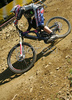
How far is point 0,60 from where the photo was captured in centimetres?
623

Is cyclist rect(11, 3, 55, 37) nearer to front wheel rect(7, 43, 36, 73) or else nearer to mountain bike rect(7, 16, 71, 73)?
mountain bike rect(7, 16, 71, 73)

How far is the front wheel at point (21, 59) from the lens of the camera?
4.72 m

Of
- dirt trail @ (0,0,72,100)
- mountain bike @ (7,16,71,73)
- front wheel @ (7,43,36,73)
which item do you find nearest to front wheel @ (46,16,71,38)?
mountain bike @ (7,16,71,73)

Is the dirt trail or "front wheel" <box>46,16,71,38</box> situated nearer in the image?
the dirt trail

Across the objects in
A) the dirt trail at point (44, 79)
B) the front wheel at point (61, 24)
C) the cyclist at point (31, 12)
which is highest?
the cyclist at point (31, 12)

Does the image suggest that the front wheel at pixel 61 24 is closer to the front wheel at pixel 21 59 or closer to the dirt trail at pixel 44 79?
the dirt trail at pixel 44 79

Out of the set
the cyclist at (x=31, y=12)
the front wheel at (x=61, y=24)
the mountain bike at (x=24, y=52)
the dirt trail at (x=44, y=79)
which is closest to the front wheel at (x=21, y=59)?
the mountain bike at (x=24, y=52)

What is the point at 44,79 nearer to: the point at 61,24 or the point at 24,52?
the point at 24,52

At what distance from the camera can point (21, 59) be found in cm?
503

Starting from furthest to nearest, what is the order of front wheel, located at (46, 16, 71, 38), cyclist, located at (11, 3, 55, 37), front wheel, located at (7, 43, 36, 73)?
front wheel, located at (46, 16, 71, 38) < front wheel, located at (7, 43, 36, 73) < cyclist, located at (11, 3, 55, 37)

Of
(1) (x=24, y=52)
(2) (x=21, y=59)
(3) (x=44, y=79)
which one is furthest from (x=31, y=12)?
(3) (x=44, y=79)

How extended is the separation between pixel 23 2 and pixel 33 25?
7843 mm

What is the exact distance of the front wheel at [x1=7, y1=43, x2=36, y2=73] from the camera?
472 cm

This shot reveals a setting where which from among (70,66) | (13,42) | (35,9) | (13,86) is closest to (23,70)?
(13,86)
